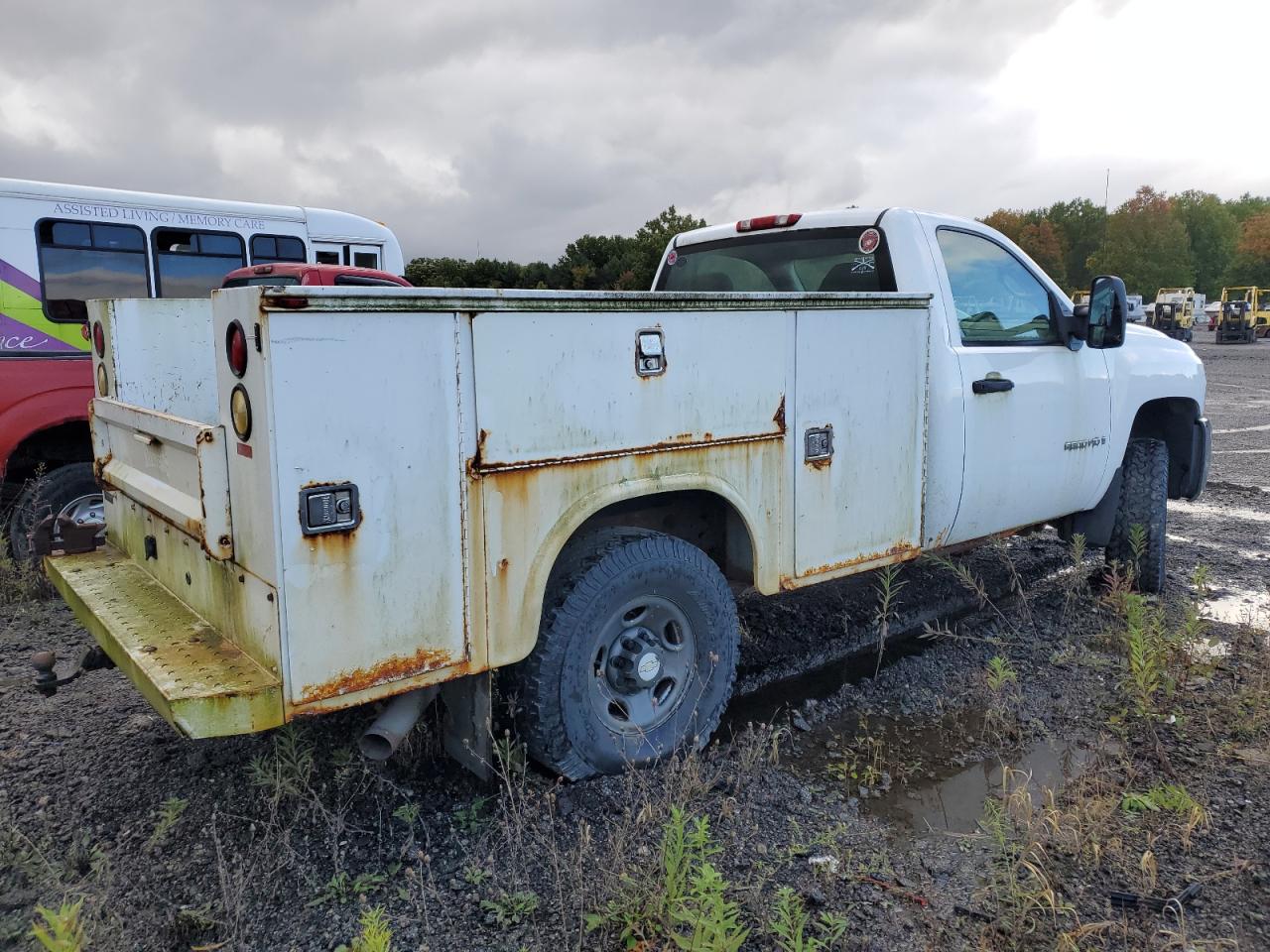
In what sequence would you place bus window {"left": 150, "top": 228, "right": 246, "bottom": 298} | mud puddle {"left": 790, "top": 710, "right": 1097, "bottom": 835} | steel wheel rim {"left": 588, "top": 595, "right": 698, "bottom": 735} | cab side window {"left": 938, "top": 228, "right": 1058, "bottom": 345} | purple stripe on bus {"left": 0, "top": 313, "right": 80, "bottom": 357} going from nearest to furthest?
steel wheel rim {"left": 588, "top": 595, "right": 698, "bottom": 735}, mud puddle {"left": 790, "top": 710, "right": 1097, "bottom": 835}, cab side window {"left": 938, "top": 228, "right": 1058, "bottom": 345}, purple stripe on bus {"left": 0, "top": 313, "right": 80, "bottom": 357}, bus window {"left": 150, "top": 228, "right": 246, "bottom": 298}

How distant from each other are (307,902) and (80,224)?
619 cm

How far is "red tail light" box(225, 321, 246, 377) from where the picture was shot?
8.26 ft

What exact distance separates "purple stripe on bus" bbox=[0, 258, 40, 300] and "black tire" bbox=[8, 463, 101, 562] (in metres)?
1.39

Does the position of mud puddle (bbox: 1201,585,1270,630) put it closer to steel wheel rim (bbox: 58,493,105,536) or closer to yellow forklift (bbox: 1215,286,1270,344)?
steel wheel rim (bbox: 58,493,105,536)

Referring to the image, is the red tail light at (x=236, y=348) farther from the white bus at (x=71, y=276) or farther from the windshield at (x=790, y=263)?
the white bus at (x=71, y=276)

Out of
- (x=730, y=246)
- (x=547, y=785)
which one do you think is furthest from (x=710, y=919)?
(x=730, y=246)

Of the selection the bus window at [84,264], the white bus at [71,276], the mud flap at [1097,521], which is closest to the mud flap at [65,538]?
the white bus at [71,276]

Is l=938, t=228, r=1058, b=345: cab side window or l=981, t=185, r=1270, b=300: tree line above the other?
l=981, t=185, r=1270, b=300: tree line

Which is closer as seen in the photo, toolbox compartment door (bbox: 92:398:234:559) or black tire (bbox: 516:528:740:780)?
toolbox compartment door (bbox: 92:398:234:559)

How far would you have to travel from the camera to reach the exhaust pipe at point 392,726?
2.86 metres

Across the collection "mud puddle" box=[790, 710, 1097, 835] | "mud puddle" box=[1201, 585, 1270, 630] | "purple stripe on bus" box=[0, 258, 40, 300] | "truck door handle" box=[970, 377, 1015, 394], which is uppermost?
"purple stripe on bus" box=[0, 258, 40, 300]

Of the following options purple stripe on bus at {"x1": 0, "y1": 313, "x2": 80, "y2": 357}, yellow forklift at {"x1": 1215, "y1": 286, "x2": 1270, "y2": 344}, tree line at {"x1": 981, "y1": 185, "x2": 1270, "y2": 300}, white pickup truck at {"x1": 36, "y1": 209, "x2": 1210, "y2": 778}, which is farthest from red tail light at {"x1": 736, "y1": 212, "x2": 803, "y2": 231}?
tree line at {"x1": 981, "y1": 185, "x2": 1270, "y2": 300}

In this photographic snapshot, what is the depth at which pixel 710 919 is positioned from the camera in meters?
2.41

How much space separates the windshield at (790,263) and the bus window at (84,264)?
445 centimetres
